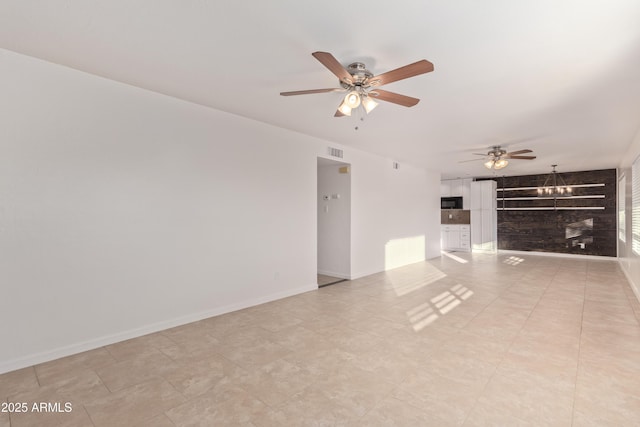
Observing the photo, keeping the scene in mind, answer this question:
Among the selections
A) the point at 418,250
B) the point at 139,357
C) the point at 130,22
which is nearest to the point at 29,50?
the point at 130,22

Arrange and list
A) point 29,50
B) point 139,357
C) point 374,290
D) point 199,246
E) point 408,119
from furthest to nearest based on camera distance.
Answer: point 374,290 → point 408,119 → point 199,246 → point 139,357 → point 29,50

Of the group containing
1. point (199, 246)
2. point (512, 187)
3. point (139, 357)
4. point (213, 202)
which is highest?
point (512, 187)

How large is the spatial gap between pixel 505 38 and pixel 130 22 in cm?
273

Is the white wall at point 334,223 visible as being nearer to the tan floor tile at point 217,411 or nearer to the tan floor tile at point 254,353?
the tan floor tile at point 254,353

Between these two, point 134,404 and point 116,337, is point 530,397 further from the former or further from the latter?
point 116,337

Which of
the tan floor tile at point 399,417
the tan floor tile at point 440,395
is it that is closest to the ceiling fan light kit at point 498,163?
the tan floor tile at point 440,395

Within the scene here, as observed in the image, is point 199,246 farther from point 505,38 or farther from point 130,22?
point 505,38

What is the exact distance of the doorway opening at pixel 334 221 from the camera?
20.0ft

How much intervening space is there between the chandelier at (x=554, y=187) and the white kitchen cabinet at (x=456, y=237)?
2499mm

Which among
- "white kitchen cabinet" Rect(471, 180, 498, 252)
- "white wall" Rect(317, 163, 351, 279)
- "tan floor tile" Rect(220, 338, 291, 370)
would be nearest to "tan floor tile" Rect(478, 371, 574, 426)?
"tan floor tile" Rect(220, 338, 291, 370)

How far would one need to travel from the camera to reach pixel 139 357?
2.83 metres

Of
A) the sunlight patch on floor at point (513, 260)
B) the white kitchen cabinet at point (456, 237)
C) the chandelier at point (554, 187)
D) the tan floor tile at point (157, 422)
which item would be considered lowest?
the sunlight patch on floor at point (513, 260)

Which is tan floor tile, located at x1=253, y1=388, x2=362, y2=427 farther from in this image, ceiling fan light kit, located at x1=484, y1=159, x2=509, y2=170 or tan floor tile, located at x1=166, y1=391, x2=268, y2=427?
ceiling fan light kit, located at x1=484, y1=159, x2=509, y2=170

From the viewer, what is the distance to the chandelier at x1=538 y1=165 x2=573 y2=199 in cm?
953
